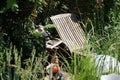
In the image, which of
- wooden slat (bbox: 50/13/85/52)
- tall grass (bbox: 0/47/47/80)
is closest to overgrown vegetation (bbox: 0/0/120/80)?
tall grass (bbox: 0/47/47/80)

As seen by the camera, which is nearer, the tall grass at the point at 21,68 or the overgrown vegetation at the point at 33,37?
the tall grass at the point at 21,68

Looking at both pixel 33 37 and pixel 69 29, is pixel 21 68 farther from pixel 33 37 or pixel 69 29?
pixel 69 29

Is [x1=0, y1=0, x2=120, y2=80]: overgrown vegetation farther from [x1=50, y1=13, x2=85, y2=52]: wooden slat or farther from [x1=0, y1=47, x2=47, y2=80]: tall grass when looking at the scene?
[x1=50, y1=13, x2=85, y2=52]: wooden slat

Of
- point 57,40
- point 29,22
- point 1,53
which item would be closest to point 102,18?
point 57,40

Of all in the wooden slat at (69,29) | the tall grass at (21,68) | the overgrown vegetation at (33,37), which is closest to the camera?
the tall grass at (21,68)

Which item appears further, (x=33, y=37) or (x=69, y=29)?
(x=69, y=29)

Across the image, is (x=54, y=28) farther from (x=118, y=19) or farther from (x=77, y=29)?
(x=118, y=19)

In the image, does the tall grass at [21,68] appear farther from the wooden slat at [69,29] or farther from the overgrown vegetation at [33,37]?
the wooden slat at [69,29]

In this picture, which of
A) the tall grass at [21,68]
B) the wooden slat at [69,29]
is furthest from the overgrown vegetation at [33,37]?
the wooden slat at [69,29]

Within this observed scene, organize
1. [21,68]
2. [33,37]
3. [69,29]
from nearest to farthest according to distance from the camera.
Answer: [21,68]
[33,37]
[69,29]

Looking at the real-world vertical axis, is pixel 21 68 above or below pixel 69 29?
above

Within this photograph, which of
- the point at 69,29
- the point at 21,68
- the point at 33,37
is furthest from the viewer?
the point at 69,29

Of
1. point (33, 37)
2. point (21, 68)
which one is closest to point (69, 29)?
point (33, 37)

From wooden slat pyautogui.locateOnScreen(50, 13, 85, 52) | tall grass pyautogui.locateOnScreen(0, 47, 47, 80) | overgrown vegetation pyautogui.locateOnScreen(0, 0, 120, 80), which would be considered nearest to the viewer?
tall grass pyautogui.locateOnScreen(0, 47, 47, 80)
